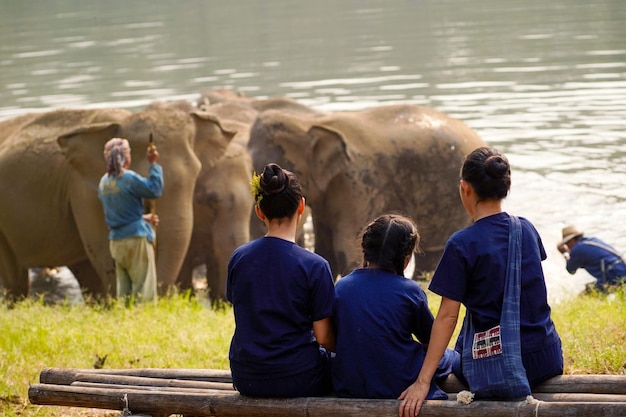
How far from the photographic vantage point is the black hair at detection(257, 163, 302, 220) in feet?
15.8

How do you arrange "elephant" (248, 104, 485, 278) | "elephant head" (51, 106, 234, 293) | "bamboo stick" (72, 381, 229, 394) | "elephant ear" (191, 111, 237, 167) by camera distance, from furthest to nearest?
1. "elephant" (248, 104, 485, 278)
2. "elephant ear" (191, 111, 237, 167)
3. "elephant head" (51, 106, 234, 293)
4. "bamboo stick" (72, 381, 229, 394)

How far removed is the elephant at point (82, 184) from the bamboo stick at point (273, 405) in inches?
229

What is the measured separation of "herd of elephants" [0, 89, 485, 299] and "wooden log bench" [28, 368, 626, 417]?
18.7 feet

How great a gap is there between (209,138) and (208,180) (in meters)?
0.57

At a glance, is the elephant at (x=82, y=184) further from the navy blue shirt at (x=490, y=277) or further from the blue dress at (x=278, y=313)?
the navy blue shirt at (x=490, y=277)

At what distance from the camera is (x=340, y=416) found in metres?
4.62

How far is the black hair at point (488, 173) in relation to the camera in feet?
15.2

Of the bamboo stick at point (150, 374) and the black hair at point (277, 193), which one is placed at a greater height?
the black hair at point (277, 193)

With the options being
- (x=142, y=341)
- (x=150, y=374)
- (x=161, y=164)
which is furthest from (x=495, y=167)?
(x=161, y=164)

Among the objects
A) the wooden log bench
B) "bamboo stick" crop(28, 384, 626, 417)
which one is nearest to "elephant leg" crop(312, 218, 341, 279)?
the wooden log bench

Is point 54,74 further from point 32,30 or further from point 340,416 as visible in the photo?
point 340,416

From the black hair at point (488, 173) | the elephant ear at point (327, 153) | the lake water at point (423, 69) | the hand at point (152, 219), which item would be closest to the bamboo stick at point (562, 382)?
the black hair at point (488, 173)

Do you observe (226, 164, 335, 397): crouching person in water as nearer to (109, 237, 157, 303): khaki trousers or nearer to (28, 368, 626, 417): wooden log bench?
(28, 368, 626, 417): wooden log bench

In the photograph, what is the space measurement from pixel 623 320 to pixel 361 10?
39456mm
